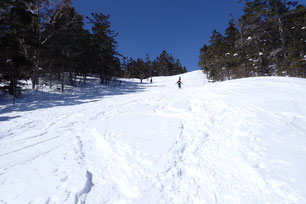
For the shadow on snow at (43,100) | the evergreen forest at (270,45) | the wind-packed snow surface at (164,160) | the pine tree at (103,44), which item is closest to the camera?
the wind-packed snow surface at (164,160)

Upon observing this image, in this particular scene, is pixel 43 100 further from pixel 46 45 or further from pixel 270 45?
pixel 270 45

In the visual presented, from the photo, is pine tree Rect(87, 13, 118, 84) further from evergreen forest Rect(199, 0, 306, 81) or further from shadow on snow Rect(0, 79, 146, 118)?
evergreen forest Rect(199, 0, 306, 81)

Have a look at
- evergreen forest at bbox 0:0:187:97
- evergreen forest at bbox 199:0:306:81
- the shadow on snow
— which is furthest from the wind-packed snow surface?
evergreen forest at bbox 199:0:306:81

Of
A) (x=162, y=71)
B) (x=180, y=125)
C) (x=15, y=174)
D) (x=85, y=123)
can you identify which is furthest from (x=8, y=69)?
(x=162, y=71)

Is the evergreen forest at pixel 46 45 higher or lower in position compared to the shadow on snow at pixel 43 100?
higher

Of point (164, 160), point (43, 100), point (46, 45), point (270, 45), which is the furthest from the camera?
point (270, 45)

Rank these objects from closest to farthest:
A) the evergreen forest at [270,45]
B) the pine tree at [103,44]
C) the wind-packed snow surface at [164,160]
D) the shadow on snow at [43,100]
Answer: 1. the wind-packed snow surface at [164,160]
2. the shadow on snow at [43,100]
3. the evergreen forest at [270,45]
4. the pine tree at [103,44]

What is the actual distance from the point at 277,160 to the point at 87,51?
22526 millimetres

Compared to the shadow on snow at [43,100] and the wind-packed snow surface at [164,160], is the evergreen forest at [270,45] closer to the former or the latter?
the wind-packed snow surface at [164,160]

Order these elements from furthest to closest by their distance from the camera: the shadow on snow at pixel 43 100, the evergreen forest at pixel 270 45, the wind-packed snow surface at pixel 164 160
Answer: the evergreen forest at pixel 270 45, the shadow on snow at pixel 43 100, the wind-packed snow surface at pixel 164 160

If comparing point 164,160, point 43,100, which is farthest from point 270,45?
point 43,100

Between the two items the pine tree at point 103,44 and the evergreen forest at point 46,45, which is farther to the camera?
the pine tree at point 103,44

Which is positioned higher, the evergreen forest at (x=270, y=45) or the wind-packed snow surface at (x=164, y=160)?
the evergreen forest at (x=270, y=45)

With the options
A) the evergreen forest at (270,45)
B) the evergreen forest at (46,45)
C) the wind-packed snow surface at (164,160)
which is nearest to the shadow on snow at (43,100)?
the evergreen forest at (46,45)
